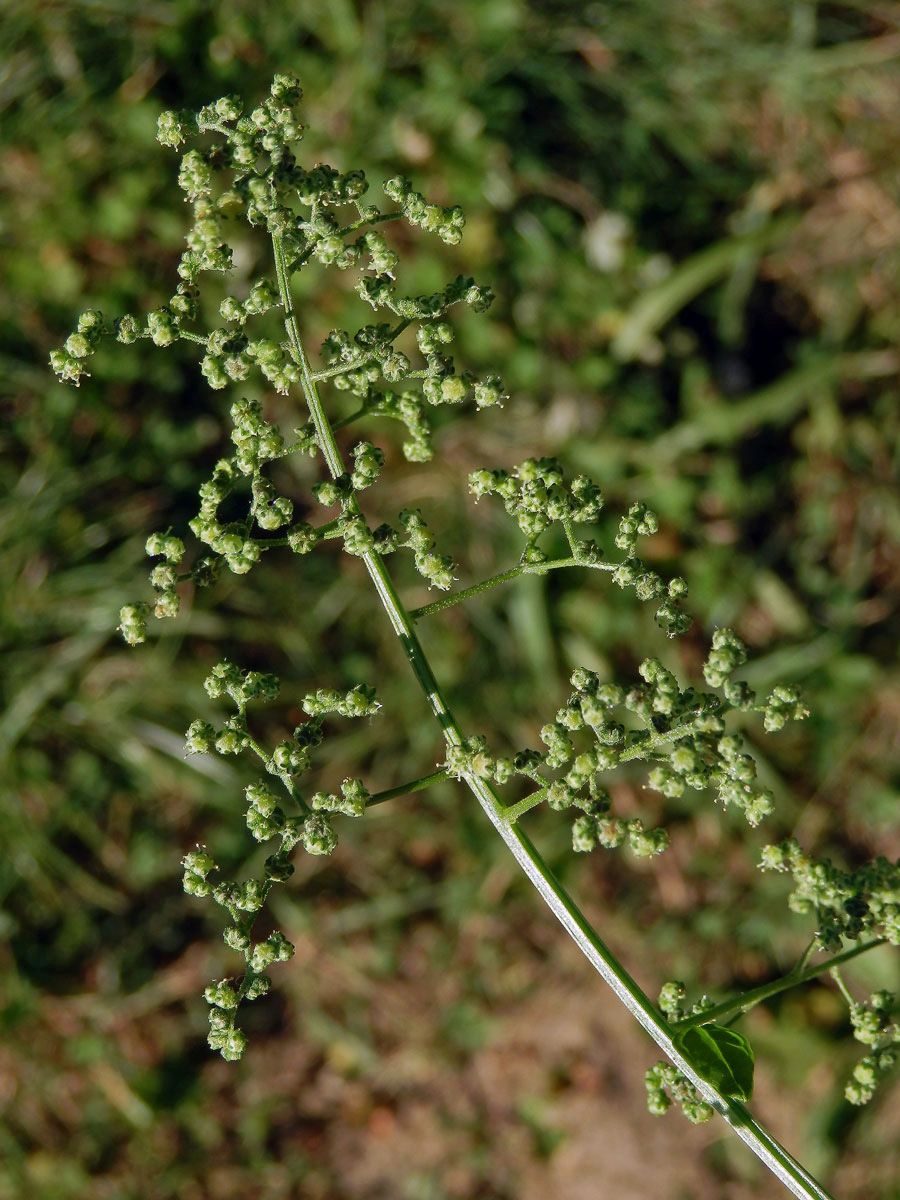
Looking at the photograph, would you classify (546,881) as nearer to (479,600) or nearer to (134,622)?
(134,622)

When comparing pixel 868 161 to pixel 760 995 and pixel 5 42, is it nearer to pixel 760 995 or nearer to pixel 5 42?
pixel 5 42

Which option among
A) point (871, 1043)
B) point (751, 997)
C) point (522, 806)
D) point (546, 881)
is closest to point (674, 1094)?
point (751, 997)

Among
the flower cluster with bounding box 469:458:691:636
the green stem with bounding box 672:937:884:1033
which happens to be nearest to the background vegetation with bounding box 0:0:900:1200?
the flower cluster with bounding box 469:458:691:636

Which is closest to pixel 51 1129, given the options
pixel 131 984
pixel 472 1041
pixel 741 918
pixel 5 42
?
pixel 131 984

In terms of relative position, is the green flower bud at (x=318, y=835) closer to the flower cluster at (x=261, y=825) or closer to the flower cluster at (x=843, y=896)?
the flower cluster at (x=261, y=825)

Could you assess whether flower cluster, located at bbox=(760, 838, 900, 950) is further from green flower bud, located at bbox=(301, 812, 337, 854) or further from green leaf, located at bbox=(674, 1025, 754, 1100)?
green flower bud, located at bbox=(301, 812, 337, 854)
